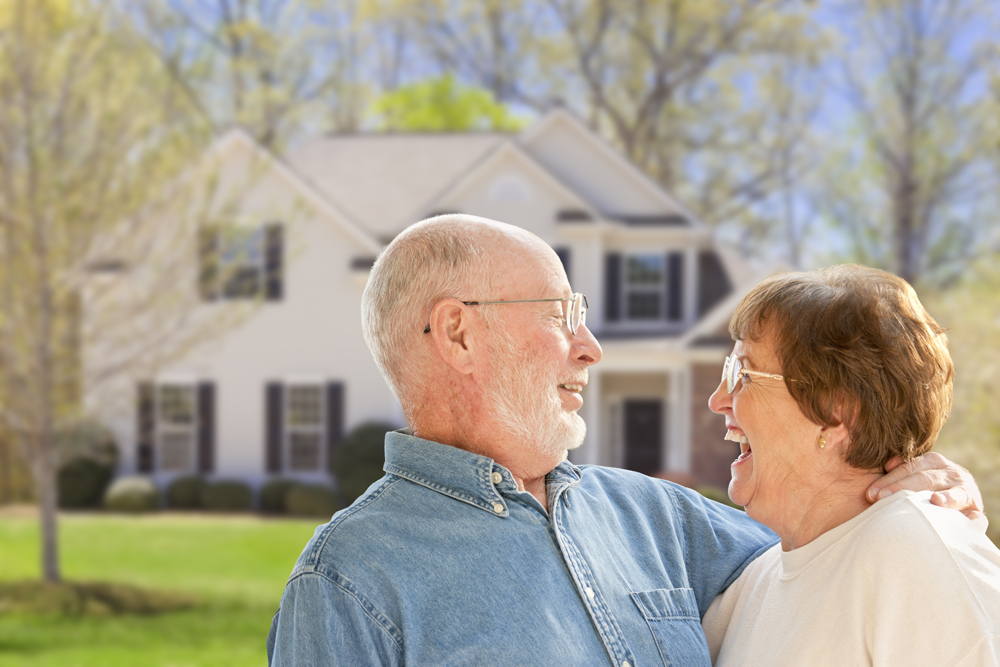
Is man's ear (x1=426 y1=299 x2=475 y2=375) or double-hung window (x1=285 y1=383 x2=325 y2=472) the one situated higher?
man's ear (x1=426 y1=299 x2=475 y2=375)

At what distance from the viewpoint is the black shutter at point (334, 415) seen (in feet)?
57.6

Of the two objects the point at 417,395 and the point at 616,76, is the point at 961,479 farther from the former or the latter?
the point at 616,76

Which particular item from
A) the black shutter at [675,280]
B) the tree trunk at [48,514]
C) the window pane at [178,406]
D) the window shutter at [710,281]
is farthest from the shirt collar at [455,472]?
the window shutter at [710,281]

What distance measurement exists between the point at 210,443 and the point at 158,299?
6.08 metres

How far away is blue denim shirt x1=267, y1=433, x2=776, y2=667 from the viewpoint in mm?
1819

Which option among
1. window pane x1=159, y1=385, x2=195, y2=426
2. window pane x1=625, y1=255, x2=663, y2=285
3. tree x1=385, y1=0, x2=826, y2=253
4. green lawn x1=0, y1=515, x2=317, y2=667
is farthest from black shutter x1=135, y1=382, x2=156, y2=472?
tree x1=385, y1=0, x2=826, y2=253

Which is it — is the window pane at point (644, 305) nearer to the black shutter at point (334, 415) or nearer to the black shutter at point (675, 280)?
the black shutter at point (675, 280)

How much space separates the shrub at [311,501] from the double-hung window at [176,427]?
9.01 ft

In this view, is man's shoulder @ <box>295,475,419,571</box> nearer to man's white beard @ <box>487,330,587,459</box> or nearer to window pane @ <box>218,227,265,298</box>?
man's white beard @ <box>487,330,587,459</box>

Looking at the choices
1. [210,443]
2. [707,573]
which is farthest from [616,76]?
[707,573]

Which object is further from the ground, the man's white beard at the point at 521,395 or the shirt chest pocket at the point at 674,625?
the man's white beard at the point at 521,395

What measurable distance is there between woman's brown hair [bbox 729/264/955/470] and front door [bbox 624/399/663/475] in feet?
55.0

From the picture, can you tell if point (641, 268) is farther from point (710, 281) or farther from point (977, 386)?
point (977, 386)

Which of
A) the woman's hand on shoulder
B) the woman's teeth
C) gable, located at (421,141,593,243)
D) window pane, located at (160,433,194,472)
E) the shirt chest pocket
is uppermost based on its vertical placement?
gable, located at (421,141,593,243)
